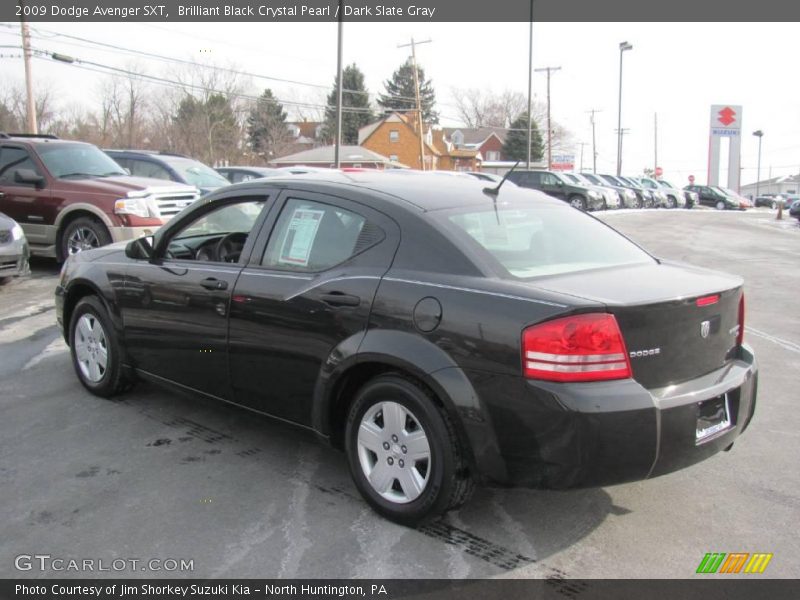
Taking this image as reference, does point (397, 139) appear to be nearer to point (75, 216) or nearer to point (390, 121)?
point (390, 121)

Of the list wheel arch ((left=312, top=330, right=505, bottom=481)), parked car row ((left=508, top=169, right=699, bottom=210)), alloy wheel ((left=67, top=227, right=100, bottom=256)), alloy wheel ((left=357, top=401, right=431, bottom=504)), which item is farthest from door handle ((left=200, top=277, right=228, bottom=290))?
parked car row ((left=508, top=169, right=699, bottom=210))

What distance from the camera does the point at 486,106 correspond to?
109 m

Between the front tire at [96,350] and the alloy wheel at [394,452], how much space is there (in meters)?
2.31

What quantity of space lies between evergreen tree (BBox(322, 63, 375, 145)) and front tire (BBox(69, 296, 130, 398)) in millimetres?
76487

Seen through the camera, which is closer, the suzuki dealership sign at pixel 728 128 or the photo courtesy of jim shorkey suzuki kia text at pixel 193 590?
the photo courtesy of jim shorkey suzuki kia text at pixel 193 590

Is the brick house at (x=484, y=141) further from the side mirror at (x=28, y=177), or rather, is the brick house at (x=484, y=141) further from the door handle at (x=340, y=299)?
the door handle at (x=340, y=299)

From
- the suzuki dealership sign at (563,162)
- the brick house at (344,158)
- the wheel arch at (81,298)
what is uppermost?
the suzuki dealership sign at (563,162)

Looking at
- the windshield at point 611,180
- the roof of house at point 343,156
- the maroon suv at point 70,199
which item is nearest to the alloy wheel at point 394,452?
the maroon suv at point 70,199

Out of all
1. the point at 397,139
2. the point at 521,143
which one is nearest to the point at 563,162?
the point at 521,143

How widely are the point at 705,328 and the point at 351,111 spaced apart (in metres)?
80.7

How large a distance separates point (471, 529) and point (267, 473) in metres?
1.24

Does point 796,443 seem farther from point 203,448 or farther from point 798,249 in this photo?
point 798,249

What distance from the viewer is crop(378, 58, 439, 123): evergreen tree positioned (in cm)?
8719

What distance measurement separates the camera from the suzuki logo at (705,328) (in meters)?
3.25
